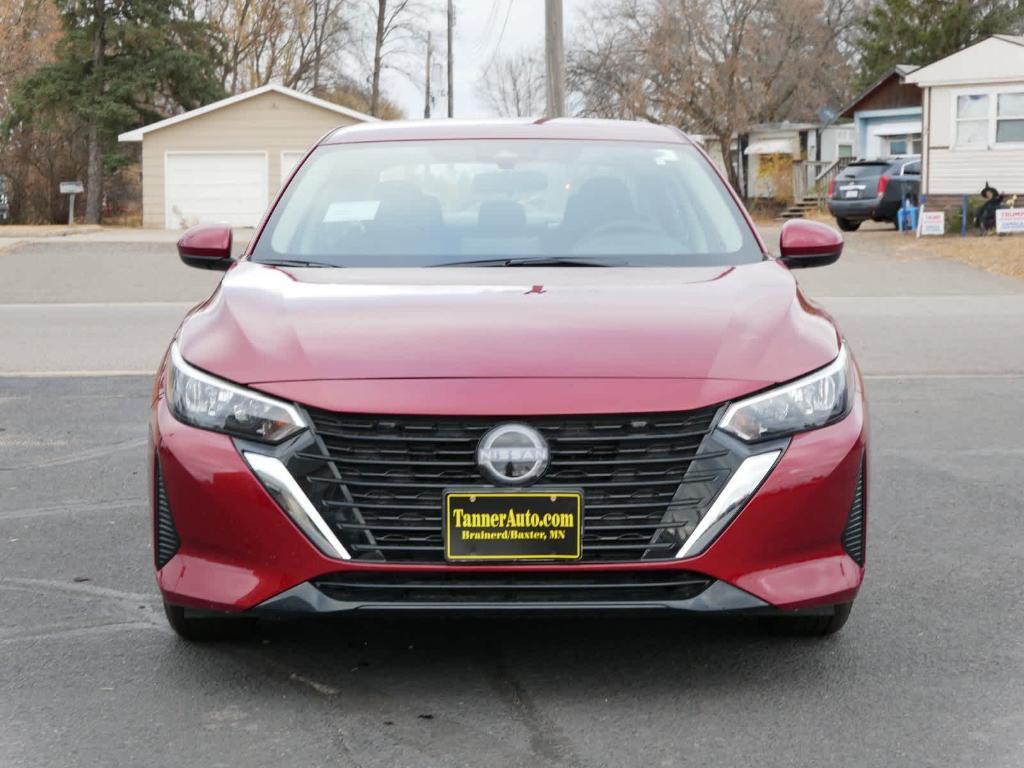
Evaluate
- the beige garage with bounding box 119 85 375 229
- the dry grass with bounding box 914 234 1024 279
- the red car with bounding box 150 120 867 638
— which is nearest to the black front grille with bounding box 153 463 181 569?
the red car with bounding box 150 120 867 638

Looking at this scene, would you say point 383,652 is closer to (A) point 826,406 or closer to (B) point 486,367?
(B) point 486,367

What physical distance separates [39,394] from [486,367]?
269 inches

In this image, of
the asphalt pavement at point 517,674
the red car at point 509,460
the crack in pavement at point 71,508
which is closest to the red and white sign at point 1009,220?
the asphalt pavement at point 517,674

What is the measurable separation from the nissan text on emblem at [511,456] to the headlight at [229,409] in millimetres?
454

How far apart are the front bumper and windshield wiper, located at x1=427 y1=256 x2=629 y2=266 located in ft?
3.81

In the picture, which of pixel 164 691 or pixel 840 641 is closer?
pixel 164 691

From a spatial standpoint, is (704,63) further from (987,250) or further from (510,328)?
(510,328)

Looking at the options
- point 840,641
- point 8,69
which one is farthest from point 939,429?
point 8,69

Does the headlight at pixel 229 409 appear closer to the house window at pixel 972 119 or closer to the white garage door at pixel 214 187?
the house window at pixel 972 119

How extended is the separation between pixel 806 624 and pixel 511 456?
1178 mm

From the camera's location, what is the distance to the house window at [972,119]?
112 ft

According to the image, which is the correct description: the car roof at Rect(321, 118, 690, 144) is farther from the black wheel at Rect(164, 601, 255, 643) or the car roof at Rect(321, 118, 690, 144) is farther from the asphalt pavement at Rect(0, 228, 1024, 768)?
the black wheel at Rect(164, 601, 255, 643)

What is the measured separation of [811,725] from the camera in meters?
3.64

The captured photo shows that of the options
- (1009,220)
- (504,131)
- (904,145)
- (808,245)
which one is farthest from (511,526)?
(904,145)
